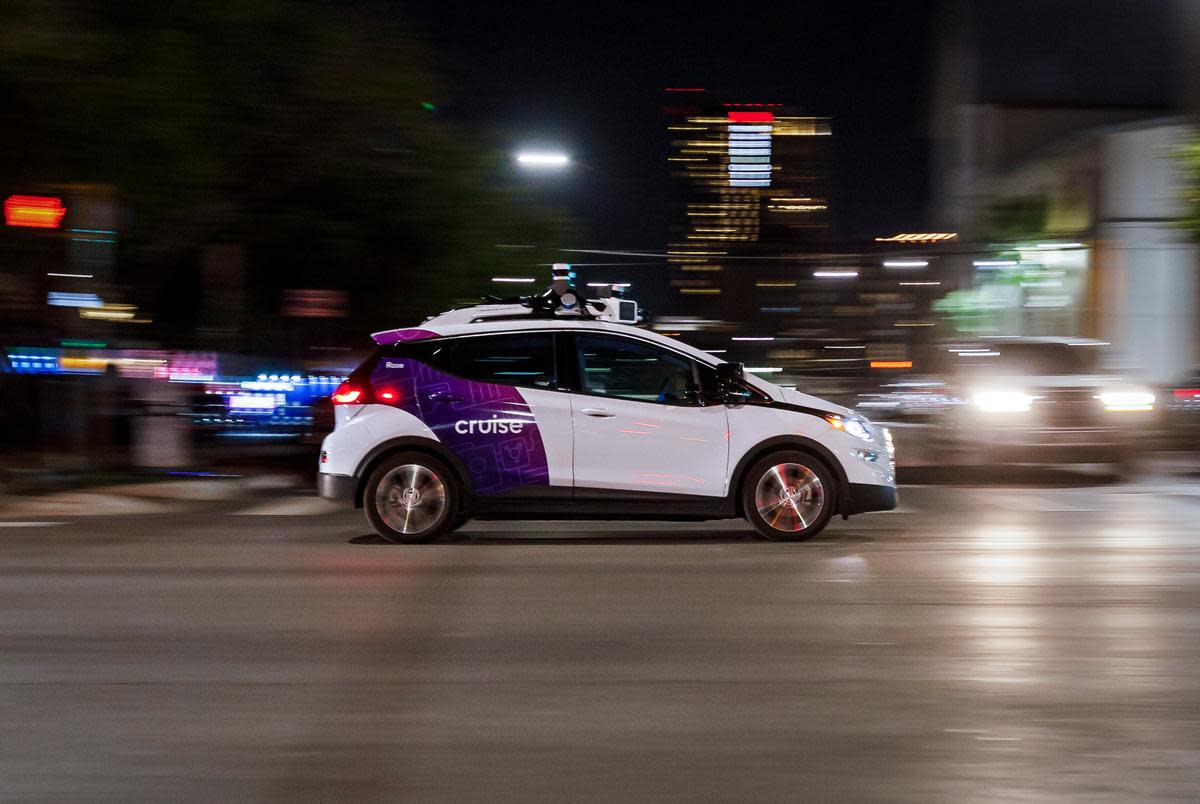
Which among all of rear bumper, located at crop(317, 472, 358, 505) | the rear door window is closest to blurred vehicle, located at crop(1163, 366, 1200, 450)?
the rear door window

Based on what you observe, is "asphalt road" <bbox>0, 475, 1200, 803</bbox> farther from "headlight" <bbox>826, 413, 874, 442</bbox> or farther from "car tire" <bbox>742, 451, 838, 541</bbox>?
"headlight" <bbox>826, 413, 874, 442</bbox>

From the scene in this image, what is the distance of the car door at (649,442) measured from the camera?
34.1 ft

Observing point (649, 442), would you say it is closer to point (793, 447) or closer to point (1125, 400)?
point (793, 447)

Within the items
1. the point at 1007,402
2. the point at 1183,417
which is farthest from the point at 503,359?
the point at 1183,417

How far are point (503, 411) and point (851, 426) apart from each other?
2.61 m

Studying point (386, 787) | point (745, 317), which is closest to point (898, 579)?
point (386, 787)

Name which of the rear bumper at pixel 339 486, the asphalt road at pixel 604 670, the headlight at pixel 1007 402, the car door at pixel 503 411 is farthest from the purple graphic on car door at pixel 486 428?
the headlight at pixel 1007 402

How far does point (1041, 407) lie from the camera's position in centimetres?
1666

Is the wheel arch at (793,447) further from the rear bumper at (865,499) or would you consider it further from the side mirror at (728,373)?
the side mirror at (728,373)

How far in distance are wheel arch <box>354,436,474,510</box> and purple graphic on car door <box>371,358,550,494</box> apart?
0.05m

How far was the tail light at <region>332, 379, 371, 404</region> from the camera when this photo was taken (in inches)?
421

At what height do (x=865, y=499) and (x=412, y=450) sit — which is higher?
(x=412, y=450)

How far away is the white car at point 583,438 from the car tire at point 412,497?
11 millimetres

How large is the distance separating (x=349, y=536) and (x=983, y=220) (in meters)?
53.7
